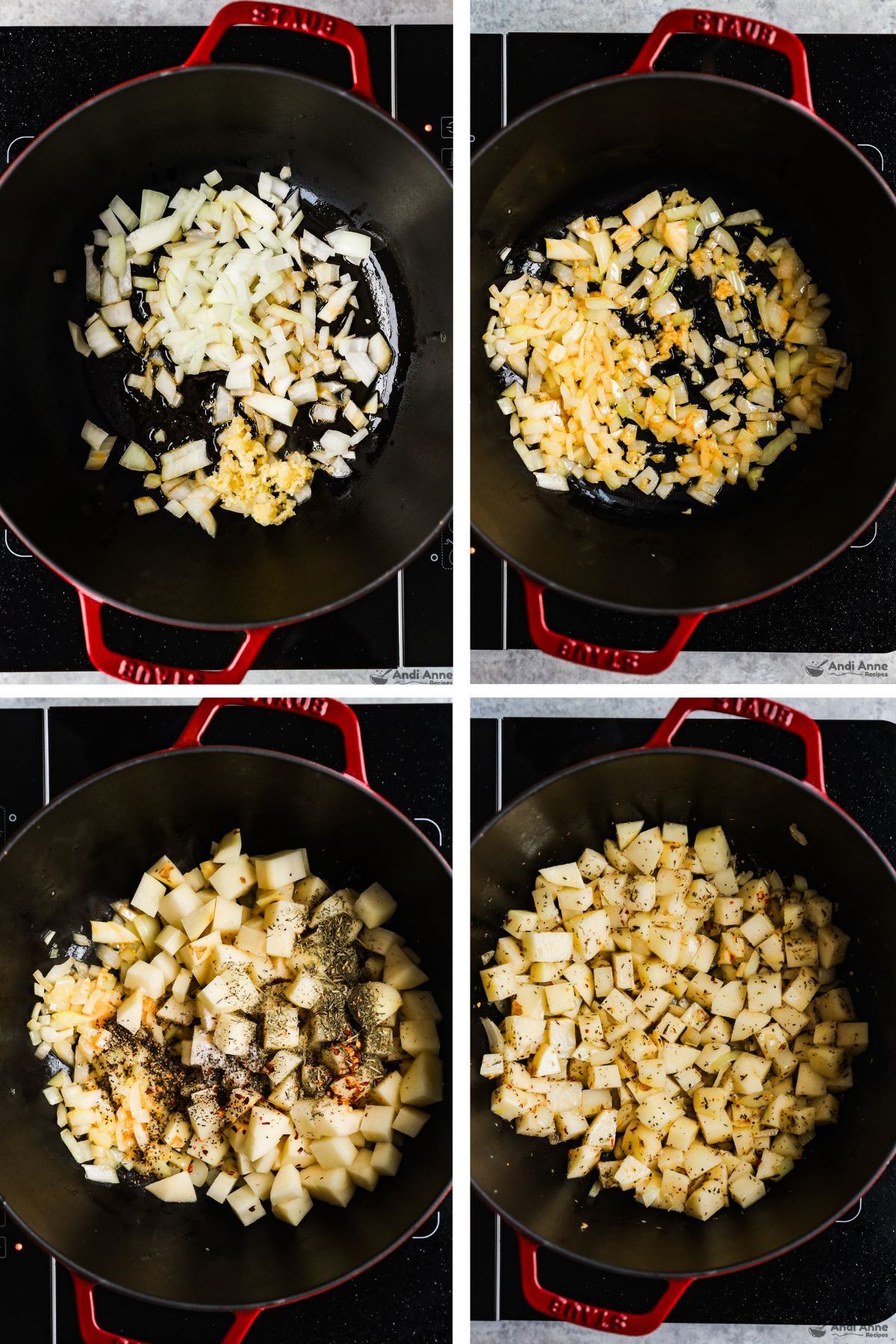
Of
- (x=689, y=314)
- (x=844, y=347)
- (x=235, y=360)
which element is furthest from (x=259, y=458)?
(x=844, y=347)

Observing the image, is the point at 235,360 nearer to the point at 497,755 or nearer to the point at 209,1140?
the point at 497,755

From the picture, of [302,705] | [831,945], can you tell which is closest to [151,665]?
[302,705]

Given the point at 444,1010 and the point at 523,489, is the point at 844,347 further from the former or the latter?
the point at 444,1010

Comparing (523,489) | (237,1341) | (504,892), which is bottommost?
(237,1341)

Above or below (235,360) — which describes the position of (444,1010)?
below

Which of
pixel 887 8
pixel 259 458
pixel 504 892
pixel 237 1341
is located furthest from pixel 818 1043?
pixel 887 8

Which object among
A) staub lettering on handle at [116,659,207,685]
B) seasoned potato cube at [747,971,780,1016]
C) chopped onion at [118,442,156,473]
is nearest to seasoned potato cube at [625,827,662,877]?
seasoned potato cube at [747,971,780,1016]

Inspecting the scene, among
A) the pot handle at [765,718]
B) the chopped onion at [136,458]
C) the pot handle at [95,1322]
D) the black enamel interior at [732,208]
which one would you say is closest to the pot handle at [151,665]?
the chopped onion at [136,458]
